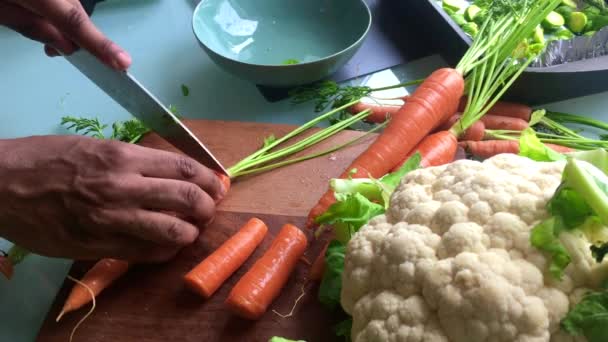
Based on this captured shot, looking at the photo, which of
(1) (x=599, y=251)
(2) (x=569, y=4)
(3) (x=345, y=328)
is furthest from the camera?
(2) (x=569, y=4)

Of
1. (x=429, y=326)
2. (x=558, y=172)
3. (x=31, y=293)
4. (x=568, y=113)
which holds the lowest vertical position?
(x=31, y=293)

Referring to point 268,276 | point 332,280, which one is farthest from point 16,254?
point 332,280

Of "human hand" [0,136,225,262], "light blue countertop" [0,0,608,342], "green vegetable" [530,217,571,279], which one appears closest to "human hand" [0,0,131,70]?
"human hand" [0,136,225,262]

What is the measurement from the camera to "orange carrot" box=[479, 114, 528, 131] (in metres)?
1.16

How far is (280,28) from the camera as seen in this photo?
4.65 feet

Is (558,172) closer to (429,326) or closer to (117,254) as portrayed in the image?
(429,326)

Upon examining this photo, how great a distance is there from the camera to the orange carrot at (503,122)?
1.16 metres

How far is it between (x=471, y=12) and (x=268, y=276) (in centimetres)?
95

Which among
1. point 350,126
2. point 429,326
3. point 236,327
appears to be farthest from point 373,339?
point 350,126

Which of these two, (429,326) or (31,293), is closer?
(429,326)

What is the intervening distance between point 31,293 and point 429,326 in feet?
2.58

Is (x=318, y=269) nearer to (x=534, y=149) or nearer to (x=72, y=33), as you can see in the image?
(x=534, y=149)

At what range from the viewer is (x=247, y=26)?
4.66 feet

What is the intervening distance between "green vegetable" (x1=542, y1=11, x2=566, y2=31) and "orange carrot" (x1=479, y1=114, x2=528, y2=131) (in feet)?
1.01
